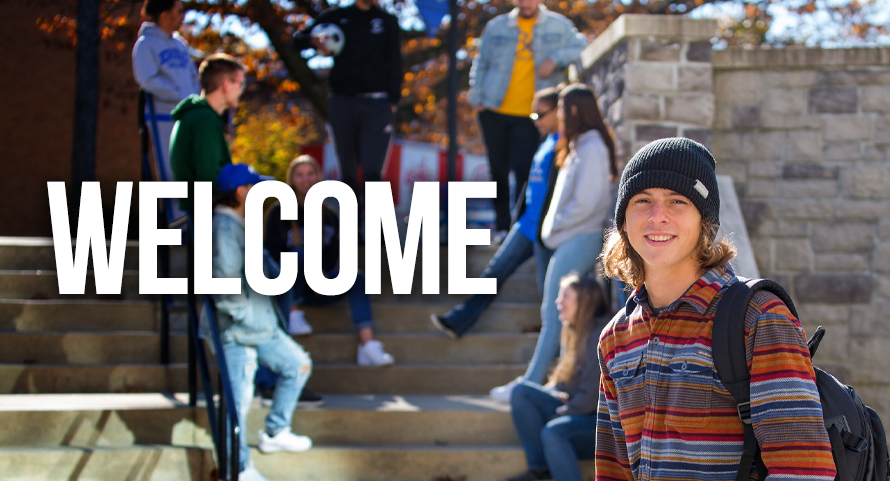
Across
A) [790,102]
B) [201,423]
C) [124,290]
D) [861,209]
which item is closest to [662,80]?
[790,102]

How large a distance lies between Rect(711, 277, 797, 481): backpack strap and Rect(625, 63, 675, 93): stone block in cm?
384

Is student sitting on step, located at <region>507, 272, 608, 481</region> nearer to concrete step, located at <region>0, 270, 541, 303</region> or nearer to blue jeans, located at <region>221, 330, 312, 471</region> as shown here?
blue jeans, located at <region>221, 330, 312, 471</region>

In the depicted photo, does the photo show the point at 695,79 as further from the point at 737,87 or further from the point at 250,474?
the point at 250,474

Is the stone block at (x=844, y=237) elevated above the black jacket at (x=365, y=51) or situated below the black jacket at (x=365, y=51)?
below

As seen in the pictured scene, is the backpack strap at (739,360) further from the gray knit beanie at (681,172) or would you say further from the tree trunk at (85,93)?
the tree trunk at (85,93)

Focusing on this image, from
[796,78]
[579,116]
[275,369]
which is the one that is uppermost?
[796,78]

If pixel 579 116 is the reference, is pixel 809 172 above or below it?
below

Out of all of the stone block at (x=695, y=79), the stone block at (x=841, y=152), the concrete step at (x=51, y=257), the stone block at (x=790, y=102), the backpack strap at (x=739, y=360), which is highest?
the stone block at (x=695, y=79)

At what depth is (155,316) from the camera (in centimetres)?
554

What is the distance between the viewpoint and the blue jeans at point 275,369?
4.16 m

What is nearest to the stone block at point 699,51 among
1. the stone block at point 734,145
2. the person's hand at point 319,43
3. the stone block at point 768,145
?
the stone block at point 734,145

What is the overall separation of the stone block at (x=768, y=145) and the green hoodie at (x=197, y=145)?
138 inches

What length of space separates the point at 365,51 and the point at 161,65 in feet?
4.82

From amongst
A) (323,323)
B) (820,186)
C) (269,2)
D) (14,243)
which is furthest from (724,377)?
(269,2)
